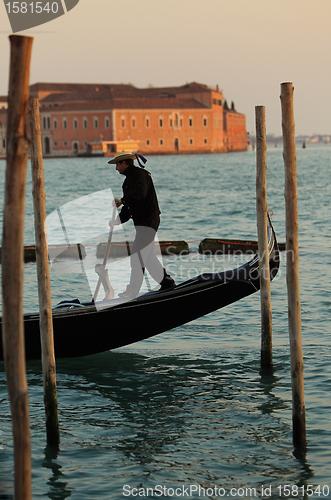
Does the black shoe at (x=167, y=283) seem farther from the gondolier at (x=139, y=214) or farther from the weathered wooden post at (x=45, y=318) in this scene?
the weathered wooden post at (x=45, y=318)

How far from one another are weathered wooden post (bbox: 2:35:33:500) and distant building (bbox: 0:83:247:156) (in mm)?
69306

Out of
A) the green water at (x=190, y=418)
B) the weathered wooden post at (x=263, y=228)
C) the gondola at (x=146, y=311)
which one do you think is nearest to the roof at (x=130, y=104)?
the green water at (x=190, y=418)

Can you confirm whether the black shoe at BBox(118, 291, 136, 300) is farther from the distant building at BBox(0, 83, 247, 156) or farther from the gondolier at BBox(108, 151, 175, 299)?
the distant building at BBox(0, 83, 247, 156)

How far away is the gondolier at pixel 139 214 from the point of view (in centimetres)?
477

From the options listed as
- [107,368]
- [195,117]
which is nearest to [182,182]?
[107,368]

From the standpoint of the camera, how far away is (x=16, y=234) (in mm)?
2369

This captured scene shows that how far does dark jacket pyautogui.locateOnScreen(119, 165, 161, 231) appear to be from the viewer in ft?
15.6

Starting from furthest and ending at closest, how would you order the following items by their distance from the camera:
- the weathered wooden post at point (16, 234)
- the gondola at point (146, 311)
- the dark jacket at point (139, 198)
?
the gondola at point (146, 311), the dark jacket at point (139, 198), the weathered wooden post at point (16, 234)

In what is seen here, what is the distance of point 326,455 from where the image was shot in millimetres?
3648

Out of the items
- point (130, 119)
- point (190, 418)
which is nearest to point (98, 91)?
point (130, 119)

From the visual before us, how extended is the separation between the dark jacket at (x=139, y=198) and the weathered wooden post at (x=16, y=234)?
7.80ft

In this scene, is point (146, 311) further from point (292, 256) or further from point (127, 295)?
point (292, 256)

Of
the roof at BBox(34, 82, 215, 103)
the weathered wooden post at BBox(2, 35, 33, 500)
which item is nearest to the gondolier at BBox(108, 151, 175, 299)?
the weathered wooden post at BBox(2, 35, 33, 500)

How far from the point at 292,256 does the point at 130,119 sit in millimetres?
69896
